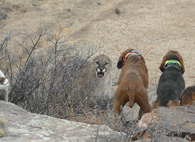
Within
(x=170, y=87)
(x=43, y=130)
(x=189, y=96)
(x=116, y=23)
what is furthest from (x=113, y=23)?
(x=43, y=130)

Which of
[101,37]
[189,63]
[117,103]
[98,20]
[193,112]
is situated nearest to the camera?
[193,112]

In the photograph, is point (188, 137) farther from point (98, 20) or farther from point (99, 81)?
point (98, 20)

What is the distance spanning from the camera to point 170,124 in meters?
3.52

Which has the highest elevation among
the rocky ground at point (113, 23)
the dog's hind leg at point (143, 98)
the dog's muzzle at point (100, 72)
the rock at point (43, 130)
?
the rocky ground at point (113, 23)

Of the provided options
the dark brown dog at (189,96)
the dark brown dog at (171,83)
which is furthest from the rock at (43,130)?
the dark brown dog at (171,83)

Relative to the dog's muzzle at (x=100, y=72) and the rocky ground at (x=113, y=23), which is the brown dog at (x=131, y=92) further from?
the rocky ground at (x=113, y=23)

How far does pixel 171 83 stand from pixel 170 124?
7.33 feet

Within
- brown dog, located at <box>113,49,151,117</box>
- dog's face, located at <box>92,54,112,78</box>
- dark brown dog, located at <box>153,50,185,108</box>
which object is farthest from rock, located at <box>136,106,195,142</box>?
dog's face, located at <box>92,54,112,78</box>

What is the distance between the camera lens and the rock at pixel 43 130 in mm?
3362

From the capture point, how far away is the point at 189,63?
9.34 meters

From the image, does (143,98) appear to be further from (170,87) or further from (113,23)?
(113,23)

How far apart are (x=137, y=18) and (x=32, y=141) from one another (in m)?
9.27

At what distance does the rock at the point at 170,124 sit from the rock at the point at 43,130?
29 centimetres

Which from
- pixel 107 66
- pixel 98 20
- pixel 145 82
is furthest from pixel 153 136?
pixel 98 20
